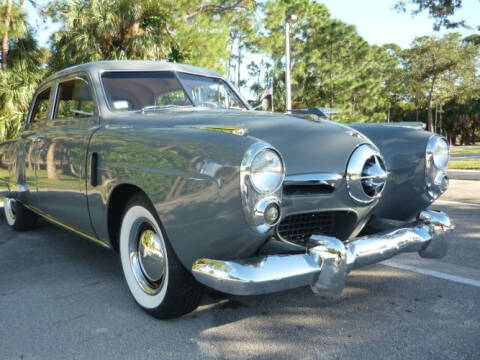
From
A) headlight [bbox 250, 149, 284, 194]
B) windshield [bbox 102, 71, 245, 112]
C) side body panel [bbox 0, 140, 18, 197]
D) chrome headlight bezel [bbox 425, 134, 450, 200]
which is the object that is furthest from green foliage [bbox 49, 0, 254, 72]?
headlight [bbox 250, 149, 284, 194]

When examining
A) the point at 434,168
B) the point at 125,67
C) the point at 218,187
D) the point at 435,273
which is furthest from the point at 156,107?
the point at 435,273

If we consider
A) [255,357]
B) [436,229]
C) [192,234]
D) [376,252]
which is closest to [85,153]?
[192,234]

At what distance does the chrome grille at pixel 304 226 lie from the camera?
2.52m

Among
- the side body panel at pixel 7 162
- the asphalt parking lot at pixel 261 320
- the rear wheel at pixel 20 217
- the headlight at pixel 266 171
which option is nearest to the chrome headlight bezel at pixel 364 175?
the headlight at pixel 266 171

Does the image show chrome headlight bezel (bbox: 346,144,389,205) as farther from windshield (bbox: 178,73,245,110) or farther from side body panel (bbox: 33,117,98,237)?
side body panel (bbox: 33,117,98,237)

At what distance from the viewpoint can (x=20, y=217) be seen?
5.23 m

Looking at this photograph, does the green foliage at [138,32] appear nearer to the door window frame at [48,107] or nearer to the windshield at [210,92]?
the door window frame at [48,107]

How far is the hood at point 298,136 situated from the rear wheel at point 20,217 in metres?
3.02

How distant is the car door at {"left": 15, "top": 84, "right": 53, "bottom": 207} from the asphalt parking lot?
858 mm

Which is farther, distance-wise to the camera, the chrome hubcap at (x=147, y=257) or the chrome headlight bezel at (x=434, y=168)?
the chrome headlight bezel at (x=434, y=168)

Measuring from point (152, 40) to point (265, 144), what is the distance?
13275 mm

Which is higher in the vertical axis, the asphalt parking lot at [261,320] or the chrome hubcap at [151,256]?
the chrome hubcap at [151,256]

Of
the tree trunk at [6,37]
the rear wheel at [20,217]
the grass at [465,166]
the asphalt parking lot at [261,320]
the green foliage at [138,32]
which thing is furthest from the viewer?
the green foliage at [138,32]

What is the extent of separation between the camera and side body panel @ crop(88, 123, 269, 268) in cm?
211
